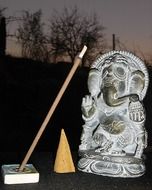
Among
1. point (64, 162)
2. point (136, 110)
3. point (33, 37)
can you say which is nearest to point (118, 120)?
point (136, 110)

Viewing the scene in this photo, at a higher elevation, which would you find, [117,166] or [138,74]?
[138,74]

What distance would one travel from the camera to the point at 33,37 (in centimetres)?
197

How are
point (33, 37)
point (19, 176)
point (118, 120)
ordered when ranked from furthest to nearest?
point (33, 37) → point (118, 120) → point (19, 176)

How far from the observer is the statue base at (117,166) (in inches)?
46.4

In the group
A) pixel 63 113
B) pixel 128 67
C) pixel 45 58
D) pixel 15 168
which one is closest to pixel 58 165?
pixel 15 168

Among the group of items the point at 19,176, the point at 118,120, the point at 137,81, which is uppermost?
the point at 137,81

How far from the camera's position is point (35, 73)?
1.94 meters

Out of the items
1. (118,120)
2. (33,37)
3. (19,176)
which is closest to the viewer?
(19,176)

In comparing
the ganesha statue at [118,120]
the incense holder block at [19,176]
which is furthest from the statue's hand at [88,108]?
the incense holder block at [19,176]

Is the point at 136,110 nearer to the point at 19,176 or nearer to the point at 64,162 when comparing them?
the point at 64,162

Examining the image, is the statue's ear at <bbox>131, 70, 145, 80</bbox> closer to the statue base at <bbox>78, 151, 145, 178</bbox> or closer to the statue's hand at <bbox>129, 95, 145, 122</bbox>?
the statue's hand at <bbox>129, 95, 145, 122</bbox>

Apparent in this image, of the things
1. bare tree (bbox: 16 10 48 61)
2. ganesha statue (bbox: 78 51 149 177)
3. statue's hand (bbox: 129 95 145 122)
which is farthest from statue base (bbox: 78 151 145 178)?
bare tree (bbox: 16 10 48 61)

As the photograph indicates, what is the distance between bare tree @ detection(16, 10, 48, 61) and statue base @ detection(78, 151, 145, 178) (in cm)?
88

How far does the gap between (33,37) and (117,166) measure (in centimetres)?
97
